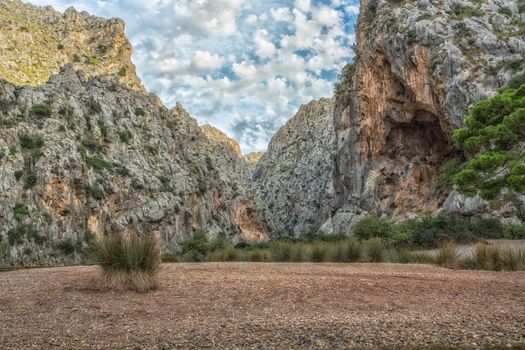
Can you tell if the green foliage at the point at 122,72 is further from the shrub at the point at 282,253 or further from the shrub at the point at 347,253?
the shrub at the point at 347,253

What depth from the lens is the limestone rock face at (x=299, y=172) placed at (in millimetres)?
97250

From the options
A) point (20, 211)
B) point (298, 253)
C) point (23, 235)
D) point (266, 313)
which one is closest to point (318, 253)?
point (298, 253)

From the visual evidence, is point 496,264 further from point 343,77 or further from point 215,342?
point 343,77

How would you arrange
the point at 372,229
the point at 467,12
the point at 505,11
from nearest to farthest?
1. the point at 372,229
2. the point at 505,11
3. the point at 467,12

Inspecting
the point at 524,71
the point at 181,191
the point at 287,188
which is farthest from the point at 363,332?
the point at 287,188

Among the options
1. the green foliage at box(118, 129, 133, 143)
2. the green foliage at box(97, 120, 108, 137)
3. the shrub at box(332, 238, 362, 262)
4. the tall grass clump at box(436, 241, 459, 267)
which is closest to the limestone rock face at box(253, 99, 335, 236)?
the green foliage at box(118, 129, 133, 143)

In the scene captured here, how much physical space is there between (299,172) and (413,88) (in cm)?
6366

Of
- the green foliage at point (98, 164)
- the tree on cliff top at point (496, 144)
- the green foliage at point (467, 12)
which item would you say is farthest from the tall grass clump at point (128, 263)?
the green foliage at point (98, 164)

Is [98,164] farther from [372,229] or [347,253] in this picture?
[347,253]

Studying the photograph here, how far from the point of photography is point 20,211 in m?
43.0

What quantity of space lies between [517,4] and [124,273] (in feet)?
171

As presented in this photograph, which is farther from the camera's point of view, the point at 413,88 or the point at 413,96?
the point at 413,96

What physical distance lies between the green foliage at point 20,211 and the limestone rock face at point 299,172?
151ft

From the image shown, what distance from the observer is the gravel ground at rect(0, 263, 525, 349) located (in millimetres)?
5173
